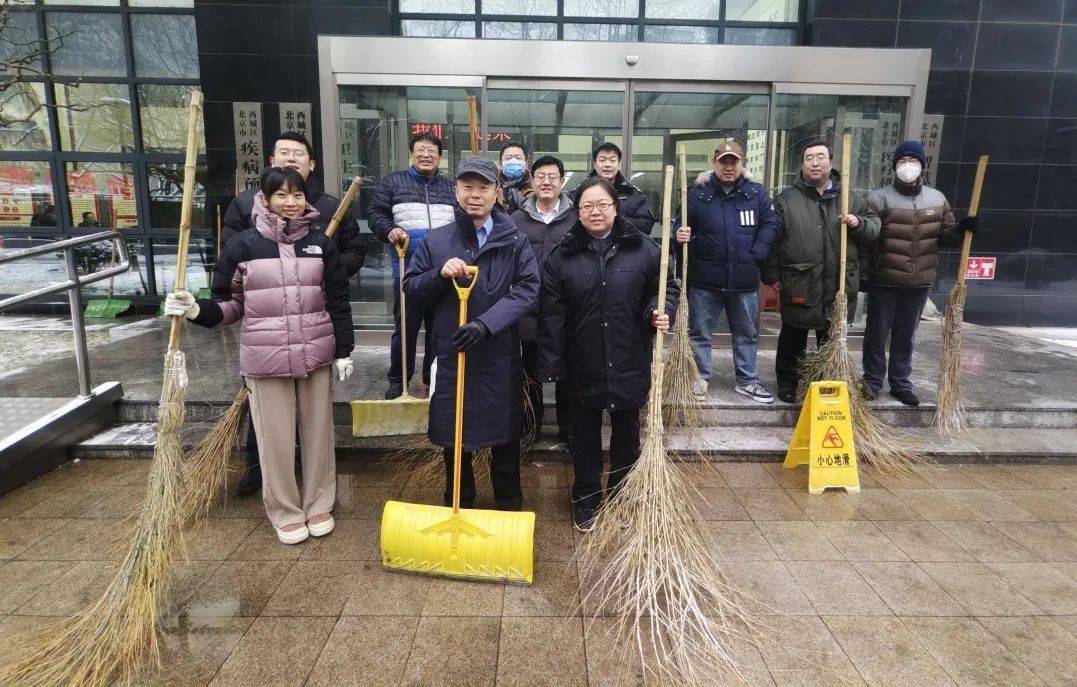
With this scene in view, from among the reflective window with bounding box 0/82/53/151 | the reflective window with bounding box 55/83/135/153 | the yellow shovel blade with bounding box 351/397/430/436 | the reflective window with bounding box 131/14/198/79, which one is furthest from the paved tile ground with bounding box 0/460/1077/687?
the reflective window with bounding box 0/82/53/151

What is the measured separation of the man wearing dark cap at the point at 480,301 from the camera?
119 inches

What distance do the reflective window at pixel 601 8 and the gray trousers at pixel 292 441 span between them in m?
6.58

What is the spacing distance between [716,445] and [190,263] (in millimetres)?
7476

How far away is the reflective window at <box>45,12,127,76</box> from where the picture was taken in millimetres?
8367

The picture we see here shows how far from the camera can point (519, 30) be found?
8.00m

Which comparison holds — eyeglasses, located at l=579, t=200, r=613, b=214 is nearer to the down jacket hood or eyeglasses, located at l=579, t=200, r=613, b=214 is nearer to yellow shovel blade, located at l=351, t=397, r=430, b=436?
the down jacket hood

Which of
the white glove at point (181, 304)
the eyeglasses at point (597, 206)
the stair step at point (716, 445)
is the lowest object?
the stair step at point (716, 445)

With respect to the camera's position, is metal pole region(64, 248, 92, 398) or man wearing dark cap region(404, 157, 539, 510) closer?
man wearing dark cap region(404, 157, 539, 510)

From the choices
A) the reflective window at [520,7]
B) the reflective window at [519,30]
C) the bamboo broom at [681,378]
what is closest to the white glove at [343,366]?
the bamboo broom at [681,378]

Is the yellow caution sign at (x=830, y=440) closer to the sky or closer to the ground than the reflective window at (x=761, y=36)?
closer to the ground

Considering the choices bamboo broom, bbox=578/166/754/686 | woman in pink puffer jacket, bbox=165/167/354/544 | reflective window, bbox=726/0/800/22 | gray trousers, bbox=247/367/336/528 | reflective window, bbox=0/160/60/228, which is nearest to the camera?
bamboo broom, bbox=578/166/754/686

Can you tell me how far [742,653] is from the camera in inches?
95.0

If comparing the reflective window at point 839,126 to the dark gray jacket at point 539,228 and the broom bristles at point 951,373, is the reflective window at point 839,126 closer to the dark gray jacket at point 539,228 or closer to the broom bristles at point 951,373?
the broom bristles at point 951,373

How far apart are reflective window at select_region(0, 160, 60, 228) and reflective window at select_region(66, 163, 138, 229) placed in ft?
0.89
